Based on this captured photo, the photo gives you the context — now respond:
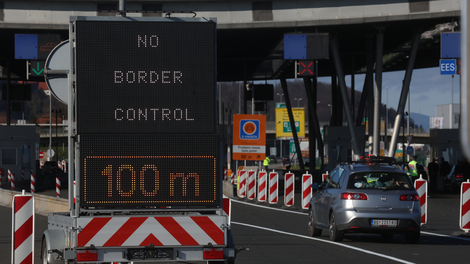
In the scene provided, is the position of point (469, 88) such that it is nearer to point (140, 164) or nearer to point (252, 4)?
point (140, 164)

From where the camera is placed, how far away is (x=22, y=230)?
25.3 ft

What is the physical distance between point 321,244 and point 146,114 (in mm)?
6770

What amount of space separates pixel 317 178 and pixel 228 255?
33.2 meters

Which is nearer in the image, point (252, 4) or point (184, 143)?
point (184, 143)

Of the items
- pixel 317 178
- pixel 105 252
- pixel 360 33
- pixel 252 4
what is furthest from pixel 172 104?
pixel 317 178

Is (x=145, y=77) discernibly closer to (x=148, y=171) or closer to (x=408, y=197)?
(x=148, y=171)

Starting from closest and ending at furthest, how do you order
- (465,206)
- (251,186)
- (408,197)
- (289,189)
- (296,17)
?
(408,197)
(465,206)
(289,189)
(251,186)
(296,17)

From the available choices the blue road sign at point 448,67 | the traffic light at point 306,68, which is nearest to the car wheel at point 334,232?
the traffic light at point 306,68

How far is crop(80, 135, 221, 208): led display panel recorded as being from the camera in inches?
262

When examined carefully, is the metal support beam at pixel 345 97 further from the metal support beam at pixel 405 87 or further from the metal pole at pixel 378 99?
the metal support beam at pixel 405 87

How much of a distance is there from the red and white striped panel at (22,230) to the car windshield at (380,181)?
6.71m

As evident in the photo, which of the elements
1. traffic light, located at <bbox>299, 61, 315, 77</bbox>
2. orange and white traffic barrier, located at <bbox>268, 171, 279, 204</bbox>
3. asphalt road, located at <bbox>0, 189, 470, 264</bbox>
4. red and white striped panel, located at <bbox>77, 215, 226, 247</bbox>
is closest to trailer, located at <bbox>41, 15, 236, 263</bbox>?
red and white striped panel, located at <bbox>77, 215, 226, 247</bbox>

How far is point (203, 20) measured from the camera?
6926mm

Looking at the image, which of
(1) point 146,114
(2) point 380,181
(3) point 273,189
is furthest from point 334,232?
(3) point 273,189
